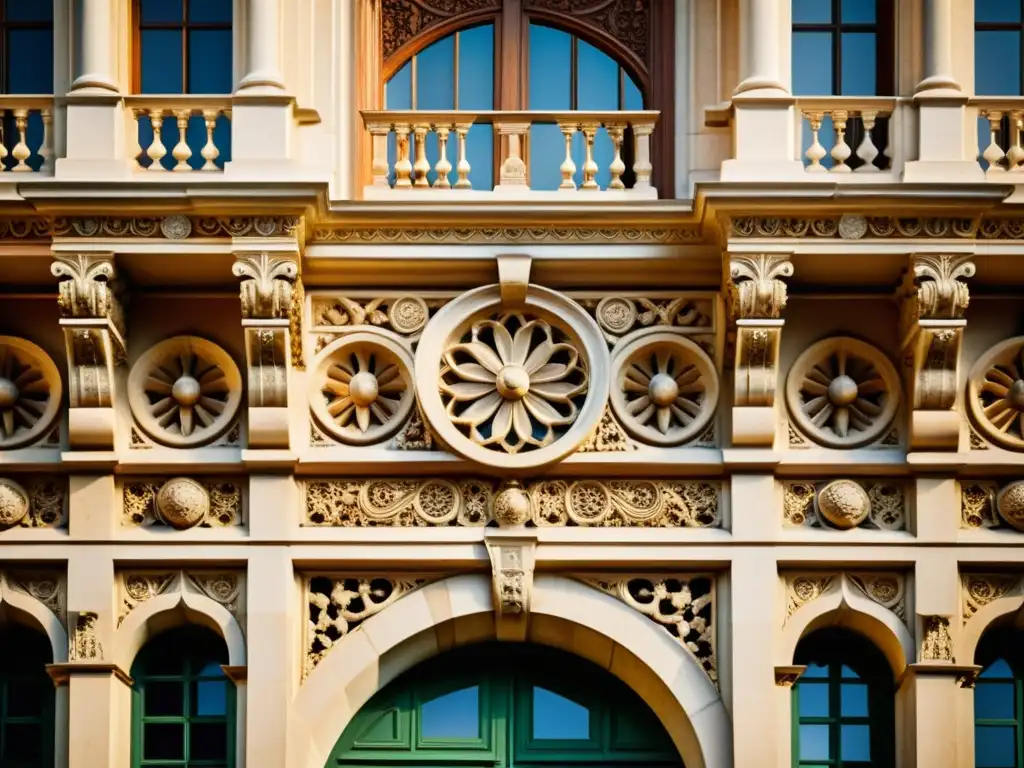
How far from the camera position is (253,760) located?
19.9m

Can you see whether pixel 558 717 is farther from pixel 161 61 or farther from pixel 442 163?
pixel 161 61

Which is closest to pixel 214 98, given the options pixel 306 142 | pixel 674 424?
pixel 306 142

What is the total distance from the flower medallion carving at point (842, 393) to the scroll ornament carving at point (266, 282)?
13.4 ft

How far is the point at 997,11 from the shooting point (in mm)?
21250

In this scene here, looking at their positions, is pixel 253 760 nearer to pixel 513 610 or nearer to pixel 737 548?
pixel 513 610

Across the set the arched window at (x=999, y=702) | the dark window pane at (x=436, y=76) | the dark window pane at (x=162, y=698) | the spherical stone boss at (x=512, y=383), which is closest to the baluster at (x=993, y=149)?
the arched window at (x=999, y=702)

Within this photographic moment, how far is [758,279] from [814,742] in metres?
3.79

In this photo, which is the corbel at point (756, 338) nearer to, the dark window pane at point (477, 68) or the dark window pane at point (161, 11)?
the dark window pane at point (477, 68)

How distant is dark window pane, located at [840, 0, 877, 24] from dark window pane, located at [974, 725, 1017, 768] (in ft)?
19.2

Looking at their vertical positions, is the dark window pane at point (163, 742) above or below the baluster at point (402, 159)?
below

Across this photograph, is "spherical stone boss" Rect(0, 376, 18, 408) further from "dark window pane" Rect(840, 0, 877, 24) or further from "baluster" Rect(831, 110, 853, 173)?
"dark window pane" Rect(840, 0, 877, 24)

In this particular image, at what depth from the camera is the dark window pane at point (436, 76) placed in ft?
70.7

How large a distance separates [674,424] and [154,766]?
5.00m

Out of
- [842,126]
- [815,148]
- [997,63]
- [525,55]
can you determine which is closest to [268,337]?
[525,55]
